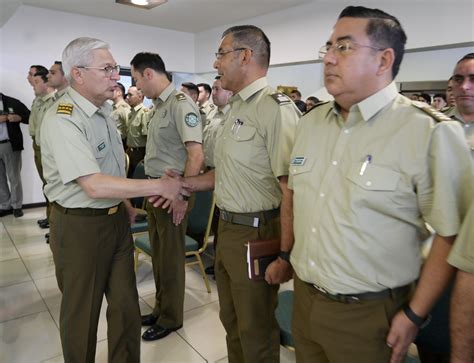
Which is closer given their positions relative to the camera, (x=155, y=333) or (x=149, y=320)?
(x=155, y=333)

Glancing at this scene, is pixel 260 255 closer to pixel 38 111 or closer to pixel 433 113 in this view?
pixel 433 113

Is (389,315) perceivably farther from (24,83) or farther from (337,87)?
(24,83)

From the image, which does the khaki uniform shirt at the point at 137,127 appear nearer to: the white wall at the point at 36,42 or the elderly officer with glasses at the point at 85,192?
the white wall at the point at 36,42

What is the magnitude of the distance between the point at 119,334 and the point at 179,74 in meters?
6.57

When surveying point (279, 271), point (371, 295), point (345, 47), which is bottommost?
point (279, 271)

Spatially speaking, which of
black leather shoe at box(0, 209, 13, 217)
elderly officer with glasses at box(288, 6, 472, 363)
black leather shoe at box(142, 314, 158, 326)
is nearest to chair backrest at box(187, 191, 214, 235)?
black leather shoe at box(142, 314, 158, 326)

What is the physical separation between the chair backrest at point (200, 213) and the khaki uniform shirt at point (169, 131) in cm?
65

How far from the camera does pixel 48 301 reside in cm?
281

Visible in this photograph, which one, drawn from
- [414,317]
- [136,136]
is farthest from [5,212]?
[414,317]

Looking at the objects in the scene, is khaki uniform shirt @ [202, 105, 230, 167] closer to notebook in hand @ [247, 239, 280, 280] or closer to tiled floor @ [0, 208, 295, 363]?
tiled floor @ [0, 208, 295, 363]

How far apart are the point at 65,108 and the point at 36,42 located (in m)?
4.96

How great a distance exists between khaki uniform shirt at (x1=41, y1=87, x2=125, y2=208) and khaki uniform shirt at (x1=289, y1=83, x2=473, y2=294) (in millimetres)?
989

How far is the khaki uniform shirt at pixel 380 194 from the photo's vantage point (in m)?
0.91

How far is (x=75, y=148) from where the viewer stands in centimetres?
152
